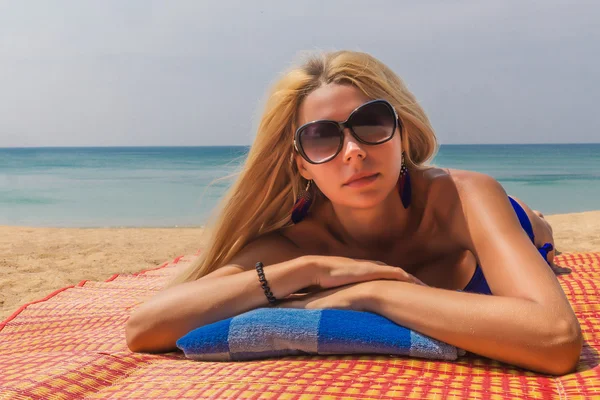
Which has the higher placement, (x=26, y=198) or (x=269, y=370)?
(x=269, y=370)

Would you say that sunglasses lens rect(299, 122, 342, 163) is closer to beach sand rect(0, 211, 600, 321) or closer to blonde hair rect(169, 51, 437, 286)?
blonde hair rect(169, 51, 437, 286)

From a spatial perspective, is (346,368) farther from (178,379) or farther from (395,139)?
(395,139)

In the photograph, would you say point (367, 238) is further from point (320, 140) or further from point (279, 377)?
point (279, 377)

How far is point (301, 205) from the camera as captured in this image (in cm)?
322

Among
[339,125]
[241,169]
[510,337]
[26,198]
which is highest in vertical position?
[339,125]

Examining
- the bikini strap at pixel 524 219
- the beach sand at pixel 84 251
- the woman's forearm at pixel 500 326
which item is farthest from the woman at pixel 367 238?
the beach sand at pixel 84 251

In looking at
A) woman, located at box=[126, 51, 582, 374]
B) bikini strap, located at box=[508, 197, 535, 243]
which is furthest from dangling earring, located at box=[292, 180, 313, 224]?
bikini strap, located at box=[508, 197, 535, 243]

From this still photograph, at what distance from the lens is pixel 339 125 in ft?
8.79

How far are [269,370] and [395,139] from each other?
1183 mm

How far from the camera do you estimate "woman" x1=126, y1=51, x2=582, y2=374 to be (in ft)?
6.90

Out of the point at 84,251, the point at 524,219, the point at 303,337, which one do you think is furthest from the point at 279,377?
the point at 84,251

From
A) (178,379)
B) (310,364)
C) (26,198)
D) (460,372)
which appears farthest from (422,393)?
(26,198)

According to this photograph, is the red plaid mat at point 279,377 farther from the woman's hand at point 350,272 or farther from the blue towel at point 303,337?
the woman's hand at point 350,272

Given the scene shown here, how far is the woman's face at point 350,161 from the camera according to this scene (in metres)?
2.62
